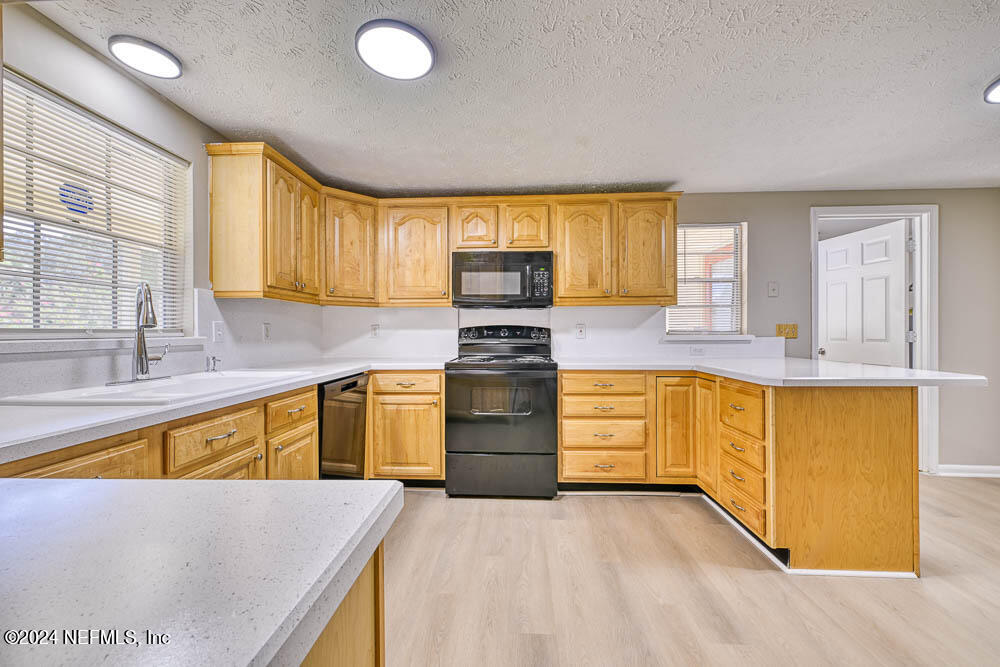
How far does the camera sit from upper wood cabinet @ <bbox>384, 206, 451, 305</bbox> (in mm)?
3217

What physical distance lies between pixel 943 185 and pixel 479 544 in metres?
4.25

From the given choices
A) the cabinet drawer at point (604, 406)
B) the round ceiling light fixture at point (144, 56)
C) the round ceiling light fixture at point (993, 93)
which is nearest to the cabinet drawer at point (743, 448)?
the cabinet drawer at point (604, 406)

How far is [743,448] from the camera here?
7.28 ft

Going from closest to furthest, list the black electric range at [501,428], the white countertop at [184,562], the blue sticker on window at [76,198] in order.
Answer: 1. the white countertop at [184,562]
2. the blue sticker on window at [76,198]
3. the black electric range at [501,428]

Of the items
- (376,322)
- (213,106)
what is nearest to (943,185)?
(376,322)

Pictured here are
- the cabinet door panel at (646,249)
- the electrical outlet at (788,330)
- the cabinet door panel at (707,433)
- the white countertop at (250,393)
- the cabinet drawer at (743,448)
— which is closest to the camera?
the white countertop at (250,393)

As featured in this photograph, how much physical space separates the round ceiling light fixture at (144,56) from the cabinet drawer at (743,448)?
3081 mm

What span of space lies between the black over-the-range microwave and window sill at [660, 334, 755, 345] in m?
1.05

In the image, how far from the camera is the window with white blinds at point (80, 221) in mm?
1475

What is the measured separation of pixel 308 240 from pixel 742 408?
2763 millimetres

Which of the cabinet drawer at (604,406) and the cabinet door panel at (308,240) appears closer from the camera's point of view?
the cabinet door panel at (308,240)

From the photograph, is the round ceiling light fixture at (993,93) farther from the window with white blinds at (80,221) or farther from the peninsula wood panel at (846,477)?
the window with white blinds at (80,221)

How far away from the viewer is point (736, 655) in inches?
→ 57.2

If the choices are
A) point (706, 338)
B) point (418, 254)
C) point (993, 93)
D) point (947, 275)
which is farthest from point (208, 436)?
point (947, 275)
